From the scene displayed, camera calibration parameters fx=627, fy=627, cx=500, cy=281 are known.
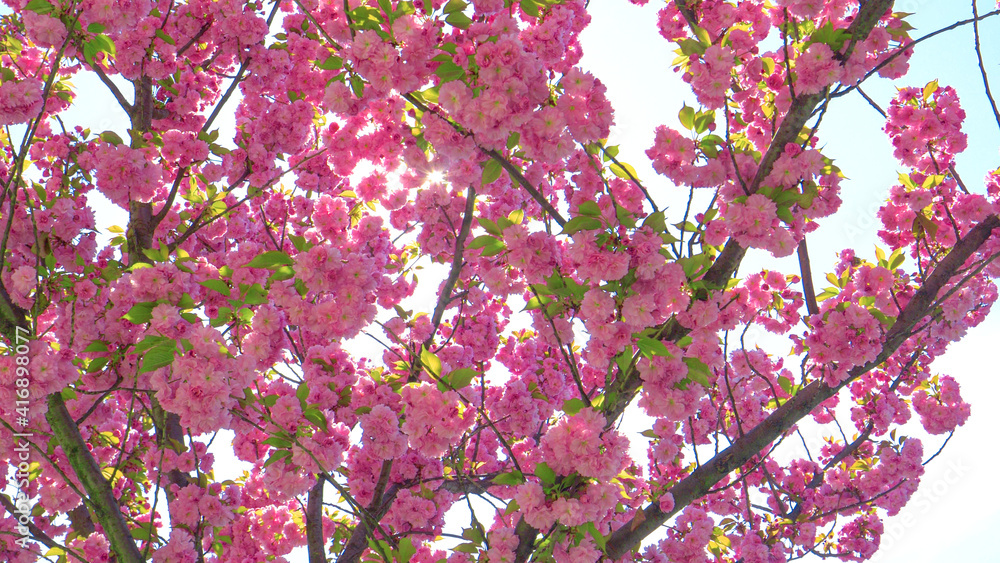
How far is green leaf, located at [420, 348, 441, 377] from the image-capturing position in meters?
3.02

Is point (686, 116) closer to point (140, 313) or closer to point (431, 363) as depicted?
point (431, 363)

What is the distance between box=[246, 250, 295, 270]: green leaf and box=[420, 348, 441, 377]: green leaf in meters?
0.80

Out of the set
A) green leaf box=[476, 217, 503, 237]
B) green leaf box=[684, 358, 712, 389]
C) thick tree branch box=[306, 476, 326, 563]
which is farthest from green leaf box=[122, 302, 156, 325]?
green leaf box=[684, 358, 712, 389]

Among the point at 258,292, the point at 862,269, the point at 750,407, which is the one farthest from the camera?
the point at 750,407

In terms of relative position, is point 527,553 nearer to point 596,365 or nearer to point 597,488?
point 597,488

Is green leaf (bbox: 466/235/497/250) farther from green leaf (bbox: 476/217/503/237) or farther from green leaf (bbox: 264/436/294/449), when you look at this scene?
green leaf (bbox: 264/436/294/449)

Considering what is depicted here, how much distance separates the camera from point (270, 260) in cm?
298

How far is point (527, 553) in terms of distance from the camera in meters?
3.17

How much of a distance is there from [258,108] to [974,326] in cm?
623

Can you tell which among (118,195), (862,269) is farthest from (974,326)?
(118,195)

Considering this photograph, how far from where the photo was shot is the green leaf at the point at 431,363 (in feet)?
9.91

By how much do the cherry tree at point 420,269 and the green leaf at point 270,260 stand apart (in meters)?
0.02

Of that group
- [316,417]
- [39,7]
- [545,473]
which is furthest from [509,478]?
[39,7]

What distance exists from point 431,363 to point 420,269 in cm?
241
